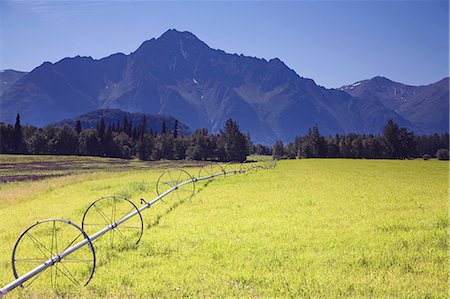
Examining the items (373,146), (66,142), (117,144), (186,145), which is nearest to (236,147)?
(186,145)

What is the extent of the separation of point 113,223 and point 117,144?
6361 inches

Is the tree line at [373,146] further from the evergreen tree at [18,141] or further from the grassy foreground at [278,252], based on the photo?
the grassy foreground at [278,252]

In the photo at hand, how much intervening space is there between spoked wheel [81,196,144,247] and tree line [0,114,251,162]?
133938 millimetres

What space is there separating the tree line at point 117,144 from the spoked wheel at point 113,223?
133938mm

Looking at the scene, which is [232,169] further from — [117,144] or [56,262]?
[117,144]

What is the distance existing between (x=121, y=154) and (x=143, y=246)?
16053 cm

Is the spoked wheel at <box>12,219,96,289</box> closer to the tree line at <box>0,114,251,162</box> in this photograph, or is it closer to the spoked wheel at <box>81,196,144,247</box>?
the spoked wheel at <box>81,196,144,247</box>

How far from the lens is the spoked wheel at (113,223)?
15680 millimetres

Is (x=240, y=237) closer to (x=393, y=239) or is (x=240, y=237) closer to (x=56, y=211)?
(x=393, y=239)

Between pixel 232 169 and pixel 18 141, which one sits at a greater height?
pixel 18 141

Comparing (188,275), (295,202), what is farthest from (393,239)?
(295,202)

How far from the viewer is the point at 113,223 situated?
Answer: 15.4 m

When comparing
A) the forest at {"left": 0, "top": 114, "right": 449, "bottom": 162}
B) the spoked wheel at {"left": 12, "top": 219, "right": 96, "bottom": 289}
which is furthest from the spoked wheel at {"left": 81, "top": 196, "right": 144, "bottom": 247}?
the forest at {"left": 0, "top": 114, "right": 449, "bottom": 162}

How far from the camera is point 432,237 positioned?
48.4ft
